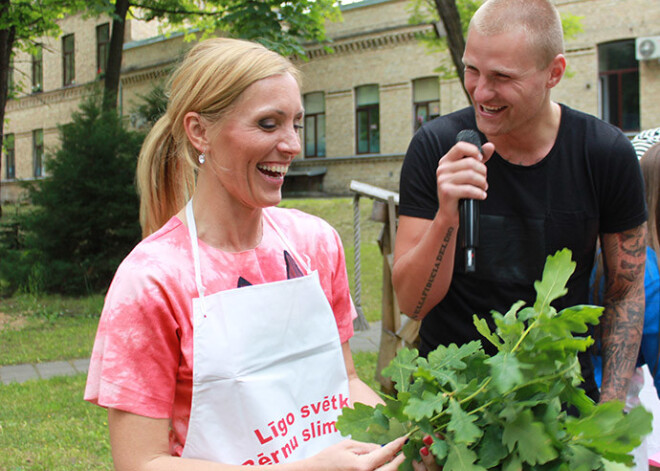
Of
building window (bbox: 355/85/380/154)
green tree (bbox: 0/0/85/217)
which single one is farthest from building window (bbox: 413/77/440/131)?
green tree (bbox: 0/0/85/217)

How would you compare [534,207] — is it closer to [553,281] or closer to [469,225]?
[469,225]

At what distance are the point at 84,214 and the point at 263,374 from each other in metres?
10.1

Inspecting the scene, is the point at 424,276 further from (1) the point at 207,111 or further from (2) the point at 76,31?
(2) the point at 76,31

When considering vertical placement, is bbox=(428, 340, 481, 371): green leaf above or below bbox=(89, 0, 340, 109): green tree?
below

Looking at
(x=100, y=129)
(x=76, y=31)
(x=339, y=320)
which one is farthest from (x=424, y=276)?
(x=76, y=31)

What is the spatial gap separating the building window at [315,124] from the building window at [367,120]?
1686mm

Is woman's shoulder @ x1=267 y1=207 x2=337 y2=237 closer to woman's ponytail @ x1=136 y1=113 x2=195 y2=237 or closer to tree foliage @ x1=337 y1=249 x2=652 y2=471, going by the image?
woman's ponytail @ x1=136 y1=113 x2=195 y2=237

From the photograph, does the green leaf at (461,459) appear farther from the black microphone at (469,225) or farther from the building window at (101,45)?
the building window at (101,45)

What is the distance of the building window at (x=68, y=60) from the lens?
3195 cm

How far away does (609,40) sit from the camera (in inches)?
758

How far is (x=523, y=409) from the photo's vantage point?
4.13 feet

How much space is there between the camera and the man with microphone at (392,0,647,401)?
2146mm

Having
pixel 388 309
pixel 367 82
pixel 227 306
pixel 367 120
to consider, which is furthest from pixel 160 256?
pixel 367 120

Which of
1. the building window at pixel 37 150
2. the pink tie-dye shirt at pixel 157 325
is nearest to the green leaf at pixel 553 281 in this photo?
the pink tie-dye shirt at pixel 157 325
